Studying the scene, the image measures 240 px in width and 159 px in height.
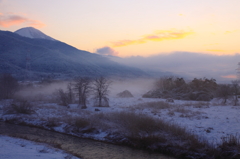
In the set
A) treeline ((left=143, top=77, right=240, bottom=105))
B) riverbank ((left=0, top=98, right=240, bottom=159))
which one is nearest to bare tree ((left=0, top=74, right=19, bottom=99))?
riverbank ((left=0, top=98, right=240, bottom=159))

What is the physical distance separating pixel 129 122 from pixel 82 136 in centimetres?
437

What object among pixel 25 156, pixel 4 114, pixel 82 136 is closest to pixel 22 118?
pixel 4 114

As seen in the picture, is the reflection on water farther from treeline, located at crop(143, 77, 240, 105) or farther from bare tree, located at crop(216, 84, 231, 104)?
treeline, located at crop(143, 77, 240, 105)

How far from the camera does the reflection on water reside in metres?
13.4

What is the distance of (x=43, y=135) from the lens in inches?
694

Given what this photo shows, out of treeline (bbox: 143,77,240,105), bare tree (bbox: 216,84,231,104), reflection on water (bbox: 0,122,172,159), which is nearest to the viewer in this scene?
reflection on water (bbox: 0,122,172,159)

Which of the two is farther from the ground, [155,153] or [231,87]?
[231,87]

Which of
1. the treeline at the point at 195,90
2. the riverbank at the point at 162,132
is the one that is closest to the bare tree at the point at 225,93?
the treeline at the point at 195,90

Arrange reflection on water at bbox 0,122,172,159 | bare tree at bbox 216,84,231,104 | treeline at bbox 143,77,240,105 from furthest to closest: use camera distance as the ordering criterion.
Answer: treeline at bbox 143,77,240,105
bare tree at bbox 216,84,231,104
reflection on water at bbox 0,122,172,159

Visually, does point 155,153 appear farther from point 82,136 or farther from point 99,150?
point 82,136

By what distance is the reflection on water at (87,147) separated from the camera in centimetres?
1335

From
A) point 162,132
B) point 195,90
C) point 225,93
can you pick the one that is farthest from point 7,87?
point 225,93

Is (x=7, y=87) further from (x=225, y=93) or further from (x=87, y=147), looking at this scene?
(x=225, y=93)

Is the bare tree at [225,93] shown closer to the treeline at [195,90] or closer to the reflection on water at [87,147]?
the treeline at [195,90]
